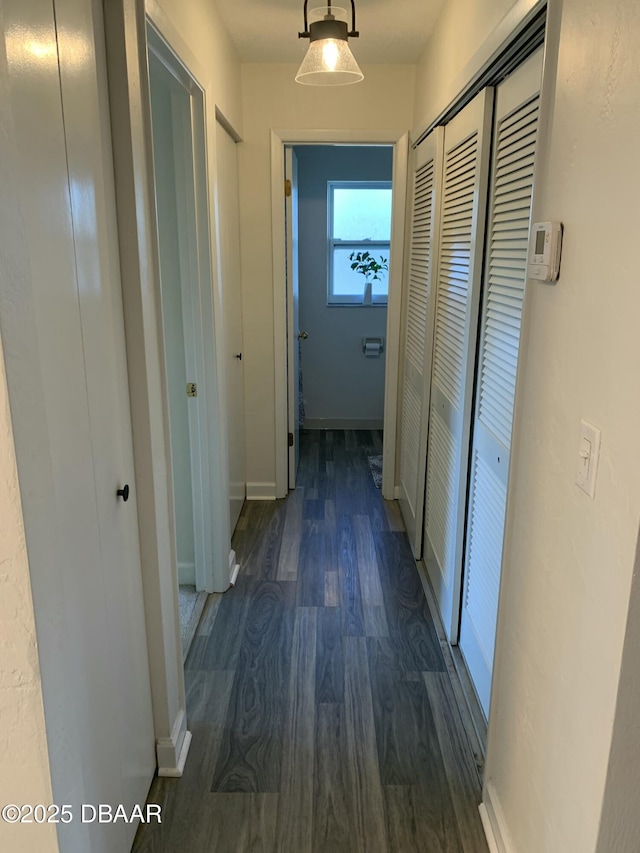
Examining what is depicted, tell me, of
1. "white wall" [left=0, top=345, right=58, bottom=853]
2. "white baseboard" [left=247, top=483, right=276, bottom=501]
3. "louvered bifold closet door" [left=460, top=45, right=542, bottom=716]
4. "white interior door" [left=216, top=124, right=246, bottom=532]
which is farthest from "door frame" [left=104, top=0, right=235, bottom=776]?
"white baseboard" [left=247, top=483, right=276, bottom=501]

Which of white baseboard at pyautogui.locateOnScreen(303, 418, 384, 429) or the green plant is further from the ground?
the green plant

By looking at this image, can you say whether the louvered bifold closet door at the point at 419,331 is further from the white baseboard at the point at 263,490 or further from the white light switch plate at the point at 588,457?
the white light switch plate at the point at 588,457

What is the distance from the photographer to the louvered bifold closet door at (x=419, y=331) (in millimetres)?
2789

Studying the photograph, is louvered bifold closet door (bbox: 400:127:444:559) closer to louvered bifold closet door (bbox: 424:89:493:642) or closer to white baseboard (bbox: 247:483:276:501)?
louvered bifold closet door (bbox: 424:89:493:642)

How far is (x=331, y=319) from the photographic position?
199 inches

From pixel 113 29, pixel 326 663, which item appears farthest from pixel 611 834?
pixel 113 29

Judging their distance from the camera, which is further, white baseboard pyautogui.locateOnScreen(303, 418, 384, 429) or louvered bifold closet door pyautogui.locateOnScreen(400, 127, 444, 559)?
white baseboard pyautogui.locateOnScreen(303, 418, 384, 429)

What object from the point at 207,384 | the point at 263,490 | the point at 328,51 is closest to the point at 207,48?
the point at 328,51

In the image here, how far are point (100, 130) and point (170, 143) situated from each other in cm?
108

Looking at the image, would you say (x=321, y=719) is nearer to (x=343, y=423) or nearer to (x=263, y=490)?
(x=263, y=490)

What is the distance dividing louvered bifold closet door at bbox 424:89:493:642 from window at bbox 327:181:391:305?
7.72ft

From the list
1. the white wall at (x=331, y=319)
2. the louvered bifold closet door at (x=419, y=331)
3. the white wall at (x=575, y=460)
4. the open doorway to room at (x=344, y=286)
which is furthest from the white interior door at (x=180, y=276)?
the white wall at (x=331, y=319)

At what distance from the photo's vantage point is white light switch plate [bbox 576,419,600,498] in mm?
1054

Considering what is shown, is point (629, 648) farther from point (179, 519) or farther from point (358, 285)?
point (358, 285)
